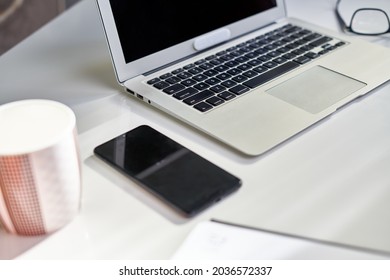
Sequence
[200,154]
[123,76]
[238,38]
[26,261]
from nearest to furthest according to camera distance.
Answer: [26,261]
[200,154]
[123,76]
[238,38]

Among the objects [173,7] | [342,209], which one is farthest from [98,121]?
[342,209]

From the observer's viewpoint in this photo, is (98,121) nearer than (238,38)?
Yes

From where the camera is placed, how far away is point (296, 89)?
740 mm

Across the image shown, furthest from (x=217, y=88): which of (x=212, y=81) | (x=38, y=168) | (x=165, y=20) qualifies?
(x=38, y=168)

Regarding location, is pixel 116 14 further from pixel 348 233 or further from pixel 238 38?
pixel 348 233

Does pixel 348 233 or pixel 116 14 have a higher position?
pixel 116 14

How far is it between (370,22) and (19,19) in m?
0.60

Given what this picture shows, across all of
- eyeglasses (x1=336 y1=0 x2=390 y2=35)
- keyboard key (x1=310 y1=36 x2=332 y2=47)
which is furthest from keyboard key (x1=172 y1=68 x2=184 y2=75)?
eyeglasses (x1=336 y1=0 x2=390 y2=35)

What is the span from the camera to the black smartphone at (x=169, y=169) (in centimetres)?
55

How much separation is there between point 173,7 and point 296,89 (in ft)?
0.69

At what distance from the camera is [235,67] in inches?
30.7

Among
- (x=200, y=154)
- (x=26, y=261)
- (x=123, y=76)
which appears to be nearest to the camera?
(x=26, y=261)

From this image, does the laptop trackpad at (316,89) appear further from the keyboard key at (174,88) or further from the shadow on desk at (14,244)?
the shadow on desk at (14,244)

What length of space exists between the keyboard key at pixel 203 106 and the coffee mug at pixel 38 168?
8.0 inches
